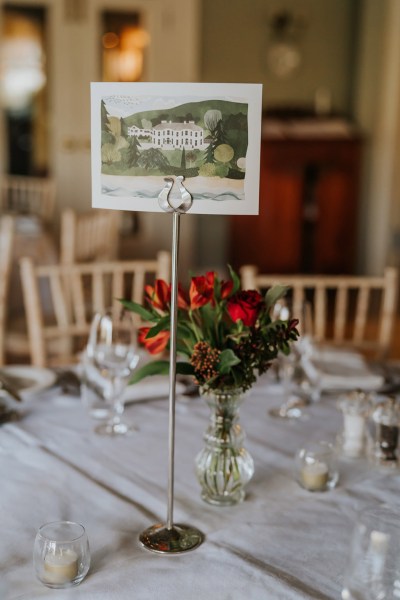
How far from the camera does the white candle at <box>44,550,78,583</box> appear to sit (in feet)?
2.97

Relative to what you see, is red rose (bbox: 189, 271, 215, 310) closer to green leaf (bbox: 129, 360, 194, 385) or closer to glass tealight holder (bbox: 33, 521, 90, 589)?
green leaf (bbox: 129, 360, 194, 385)

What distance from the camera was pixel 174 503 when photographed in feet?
3.78

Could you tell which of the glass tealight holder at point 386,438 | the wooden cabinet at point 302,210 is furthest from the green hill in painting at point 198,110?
the wooden cabinet at point 302,210

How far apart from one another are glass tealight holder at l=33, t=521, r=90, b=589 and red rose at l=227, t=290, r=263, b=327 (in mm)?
359

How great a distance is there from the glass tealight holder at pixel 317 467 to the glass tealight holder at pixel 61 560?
1.34 feet

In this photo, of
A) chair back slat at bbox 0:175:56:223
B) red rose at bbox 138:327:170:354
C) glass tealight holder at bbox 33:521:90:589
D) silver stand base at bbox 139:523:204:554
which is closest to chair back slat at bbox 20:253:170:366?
red rose at bbox 138:327:170:354

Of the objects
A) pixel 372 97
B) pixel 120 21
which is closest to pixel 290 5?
pixel 372 97

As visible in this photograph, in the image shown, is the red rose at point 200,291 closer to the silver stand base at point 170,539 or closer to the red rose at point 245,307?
the red rose at point 245,307

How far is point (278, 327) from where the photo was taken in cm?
110

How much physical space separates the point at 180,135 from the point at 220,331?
12.2 inches

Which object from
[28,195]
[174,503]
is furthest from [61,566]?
[28,195]

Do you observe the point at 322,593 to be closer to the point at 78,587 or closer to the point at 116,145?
the point at 78,587

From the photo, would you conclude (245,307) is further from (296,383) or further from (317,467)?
(296,383)

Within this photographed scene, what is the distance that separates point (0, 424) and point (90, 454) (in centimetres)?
22
